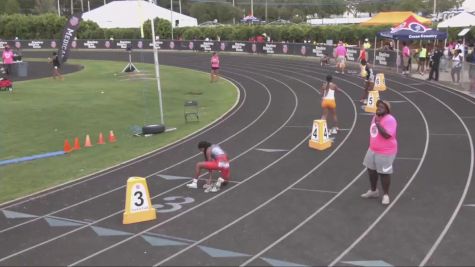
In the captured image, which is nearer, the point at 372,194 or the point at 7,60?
the point at 372,194

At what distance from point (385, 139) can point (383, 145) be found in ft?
0.41

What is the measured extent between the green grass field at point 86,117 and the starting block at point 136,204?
3.32 metres

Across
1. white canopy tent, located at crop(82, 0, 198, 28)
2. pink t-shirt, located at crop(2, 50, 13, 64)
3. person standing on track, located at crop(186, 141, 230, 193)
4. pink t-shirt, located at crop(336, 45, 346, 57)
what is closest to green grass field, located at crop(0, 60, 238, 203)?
pink t-shirt, located at crop(2, 50, 13, 64)

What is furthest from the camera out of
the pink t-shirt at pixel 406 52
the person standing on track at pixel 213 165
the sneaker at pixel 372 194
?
the pink t-shirt at pixel 406 52

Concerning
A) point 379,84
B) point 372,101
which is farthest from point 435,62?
point 372,101

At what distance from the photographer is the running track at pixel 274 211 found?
803 cm

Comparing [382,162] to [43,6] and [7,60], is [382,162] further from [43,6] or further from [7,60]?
[43,6]

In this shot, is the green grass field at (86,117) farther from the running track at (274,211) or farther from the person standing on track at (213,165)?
the person standing on track at (213,165)

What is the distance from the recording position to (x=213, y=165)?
11.4 meters

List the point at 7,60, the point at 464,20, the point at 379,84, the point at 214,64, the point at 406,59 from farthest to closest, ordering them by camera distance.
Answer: the point at 7,60 → the point at 406,59 → the point at 214,64 → the point at 464,20 → the point at 379,84

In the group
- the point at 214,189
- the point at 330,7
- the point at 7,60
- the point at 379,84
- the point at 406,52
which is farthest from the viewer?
the point at 330,7

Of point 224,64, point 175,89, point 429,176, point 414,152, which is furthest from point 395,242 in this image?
point 224,64

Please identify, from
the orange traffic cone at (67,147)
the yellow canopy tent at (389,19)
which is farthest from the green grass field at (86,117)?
the yellow canopy tent at (389,19)

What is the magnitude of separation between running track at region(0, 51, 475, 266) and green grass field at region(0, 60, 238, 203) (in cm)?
100
